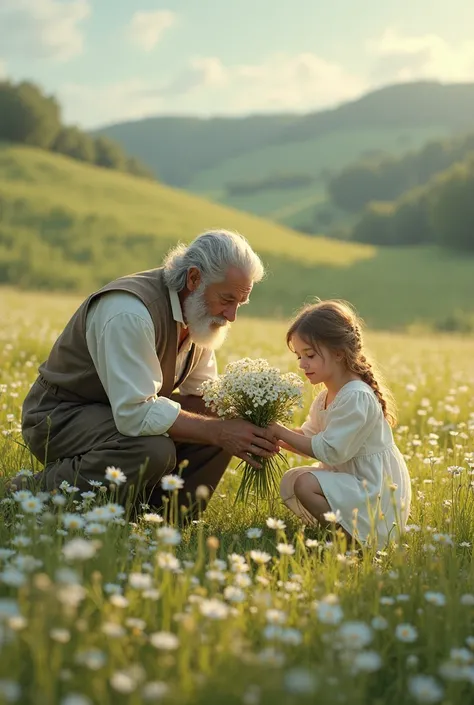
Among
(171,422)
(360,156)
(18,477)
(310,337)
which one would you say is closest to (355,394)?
(310,337)

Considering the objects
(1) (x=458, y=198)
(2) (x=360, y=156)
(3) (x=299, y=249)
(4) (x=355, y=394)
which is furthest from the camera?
(2) (x=360, y=156)

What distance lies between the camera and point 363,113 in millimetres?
161250

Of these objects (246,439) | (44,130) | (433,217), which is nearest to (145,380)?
(246,439)

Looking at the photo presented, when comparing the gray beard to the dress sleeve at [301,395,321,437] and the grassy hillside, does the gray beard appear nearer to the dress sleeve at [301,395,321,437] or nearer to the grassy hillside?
the dress sleeve at [301,395,321,437]

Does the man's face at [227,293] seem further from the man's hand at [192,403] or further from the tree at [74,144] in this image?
the tree at [74,144]

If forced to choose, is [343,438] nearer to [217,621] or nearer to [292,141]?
[217,621]

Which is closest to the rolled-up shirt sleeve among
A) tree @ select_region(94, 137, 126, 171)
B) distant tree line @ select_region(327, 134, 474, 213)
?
tree @ select_region(94, 137, 126, 171)

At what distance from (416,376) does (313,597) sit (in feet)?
27.4

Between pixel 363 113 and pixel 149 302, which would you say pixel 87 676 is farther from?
pixel 363 113

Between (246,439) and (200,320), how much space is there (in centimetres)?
88

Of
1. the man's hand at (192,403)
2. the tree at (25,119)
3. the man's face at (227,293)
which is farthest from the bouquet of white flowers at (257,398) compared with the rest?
the tree at (25,119)

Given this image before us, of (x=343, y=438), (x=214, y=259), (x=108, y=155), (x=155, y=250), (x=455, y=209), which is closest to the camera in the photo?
(x=343, y=438)

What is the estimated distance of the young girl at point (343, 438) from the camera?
5.07 metres

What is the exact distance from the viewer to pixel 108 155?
273 feet
